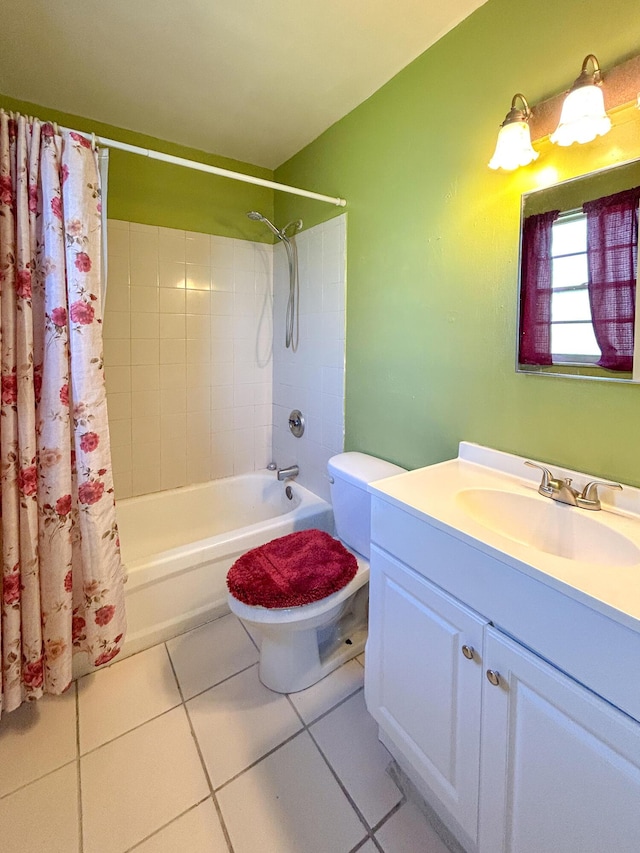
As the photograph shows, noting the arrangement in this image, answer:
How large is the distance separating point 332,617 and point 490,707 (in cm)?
68

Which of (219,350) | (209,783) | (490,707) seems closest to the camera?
(490,707)

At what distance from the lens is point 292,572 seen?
1.41 m

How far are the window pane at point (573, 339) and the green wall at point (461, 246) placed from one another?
0.28 feet

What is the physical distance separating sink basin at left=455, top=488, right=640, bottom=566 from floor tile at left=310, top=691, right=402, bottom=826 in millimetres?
805

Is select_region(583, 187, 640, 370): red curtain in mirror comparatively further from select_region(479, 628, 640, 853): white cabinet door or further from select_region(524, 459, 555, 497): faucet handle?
select_region(479, 628, 640, 853): white cabinet door

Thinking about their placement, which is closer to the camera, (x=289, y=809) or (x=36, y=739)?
(x=289, y=809)

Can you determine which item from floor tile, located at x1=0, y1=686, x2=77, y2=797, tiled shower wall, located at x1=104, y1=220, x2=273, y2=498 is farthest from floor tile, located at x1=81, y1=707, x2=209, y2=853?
tiled shower wall, located at x1=104, y1=220, x2=273, y2=498

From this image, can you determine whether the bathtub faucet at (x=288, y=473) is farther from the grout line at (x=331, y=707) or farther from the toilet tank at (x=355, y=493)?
the grout line at (x=331, y=707)

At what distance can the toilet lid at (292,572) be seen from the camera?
4.36 ft

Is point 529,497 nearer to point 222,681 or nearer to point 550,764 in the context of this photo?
point 550,764

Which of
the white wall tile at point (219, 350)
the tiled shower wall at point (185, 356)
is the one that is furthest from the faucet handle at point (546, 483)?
the tiled shower wall at point (185, 356)

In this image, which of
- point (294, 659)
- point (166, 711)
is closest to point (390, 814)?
point (294, 659)

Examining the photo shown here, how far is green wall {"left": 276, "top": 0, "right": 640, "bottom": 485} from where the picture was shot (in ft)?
3.47

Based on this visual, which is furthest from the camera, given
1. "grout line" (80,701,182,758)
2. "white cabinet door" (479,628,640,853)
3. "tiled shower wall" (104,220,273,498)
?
"tiled shower wall" (104,220,273,498)
